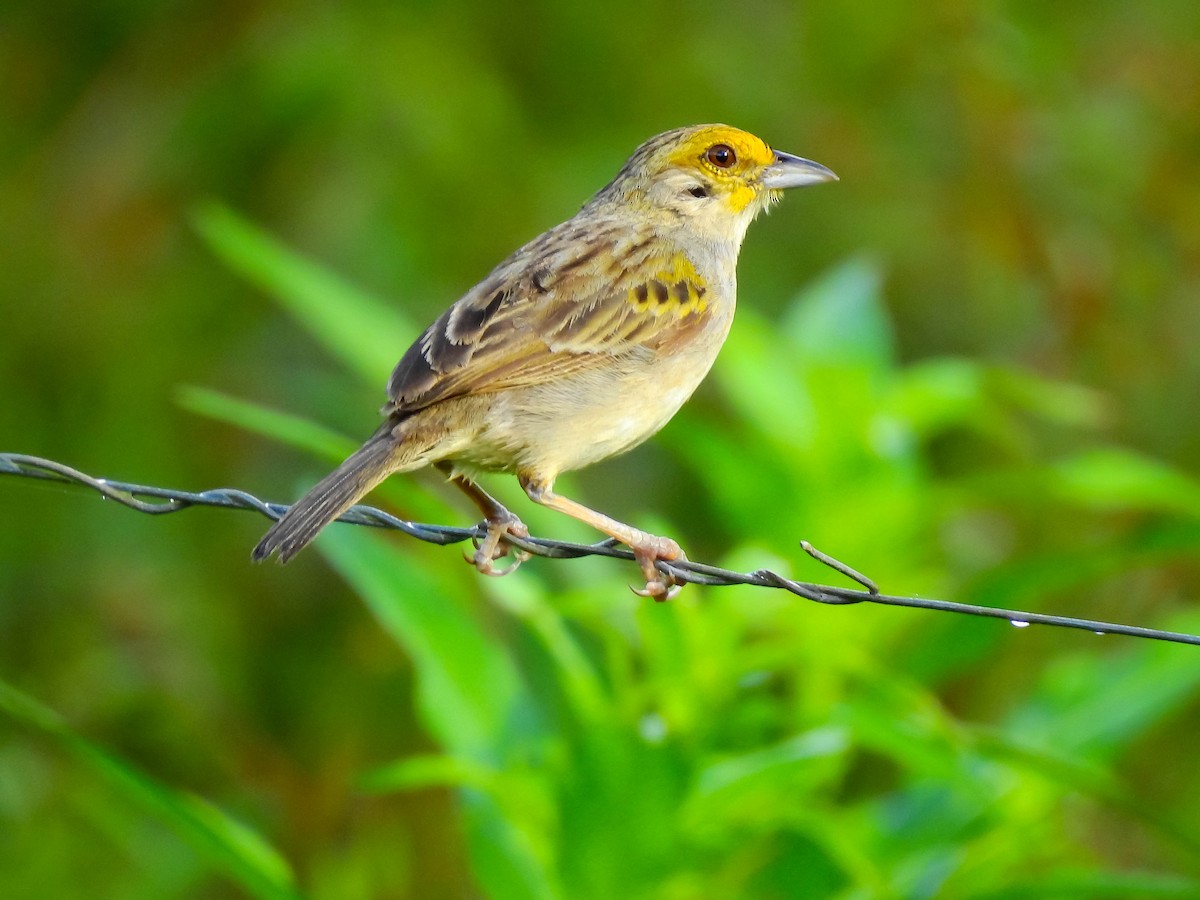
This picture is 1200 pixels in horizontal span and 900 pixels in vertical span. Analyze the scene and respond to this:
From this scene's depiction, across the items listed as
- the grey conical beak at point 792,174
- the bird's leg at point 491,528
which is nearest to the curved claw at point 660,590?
the bird's leg at point 491,528

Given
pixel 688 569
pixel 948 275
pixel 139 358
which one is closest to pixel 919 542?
pixel 688 569

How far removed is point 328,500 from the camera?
391 centimetres

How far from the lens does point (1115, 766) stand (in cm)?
816

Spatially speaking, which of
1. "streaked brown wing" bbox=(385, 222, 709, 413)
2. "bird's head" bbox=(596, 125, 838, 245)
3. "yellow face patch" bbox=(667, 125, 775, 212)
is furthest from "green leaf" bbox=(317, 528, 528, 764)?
"yellow face patch" bbox=(667, 125, 775, 212)

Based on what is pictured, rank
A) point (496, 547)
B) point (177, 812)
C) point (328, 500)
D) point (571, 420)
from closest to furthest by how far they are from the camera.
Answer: point (328, 500)
point (177, 812)
point (571, 420)
point (496, 547)

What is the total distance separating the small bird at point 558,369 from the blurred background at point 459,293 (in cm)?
46

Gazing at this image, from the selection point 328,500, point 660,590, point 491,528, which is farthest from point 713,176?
point 328,500

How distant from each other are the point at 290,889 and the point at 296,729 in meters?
3.34

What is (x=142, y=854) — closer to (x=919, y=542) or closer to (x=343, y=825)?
(x=343, y=825)

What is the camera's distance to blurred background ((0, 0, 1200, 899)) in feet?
18.0

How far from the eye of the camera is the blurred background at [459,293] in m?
5.49

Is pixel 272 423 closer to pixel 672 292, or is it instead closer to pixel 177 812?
pixel 177 812

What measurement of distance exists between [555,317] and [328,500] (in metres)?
1.08

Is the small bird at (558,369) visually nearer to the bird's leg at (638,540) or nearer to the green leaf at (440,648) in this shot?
the bird's leg at (638,540)
